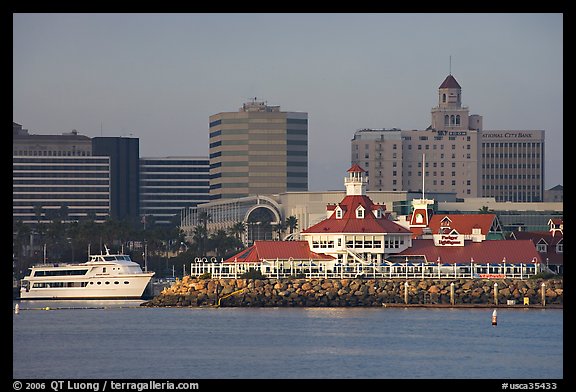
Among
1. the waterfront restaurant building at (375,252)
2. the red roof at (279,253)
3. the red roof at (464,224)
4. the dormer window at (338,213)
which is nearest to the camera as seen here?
the waterfront restaurant building at (375,252)

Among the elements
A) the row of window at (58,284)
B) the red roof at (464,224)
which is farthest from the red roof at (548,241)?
the row of window at (58,284)

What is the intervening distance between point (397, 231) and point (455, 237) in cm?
593

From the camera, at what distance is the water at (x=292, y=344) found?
8781 cm

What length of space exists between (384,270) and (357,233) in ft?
17.7

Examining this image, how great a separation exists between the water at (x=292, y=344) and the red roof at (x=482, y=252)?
15057mm

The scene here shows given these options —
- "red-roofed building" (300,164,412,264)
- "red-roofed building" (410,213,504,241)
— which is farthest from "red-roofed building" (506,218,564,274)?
"red-roofed building" (300,164,412,264)

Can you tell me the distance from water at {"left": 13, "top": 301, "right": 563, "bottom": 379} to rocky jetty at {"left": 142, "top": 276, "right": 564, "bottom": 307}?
376cm

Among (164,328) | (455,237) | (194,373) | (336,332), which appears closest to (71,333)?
(164,328)

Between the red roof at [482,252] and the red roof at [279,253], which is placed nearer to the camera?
the red roof at [482,252]

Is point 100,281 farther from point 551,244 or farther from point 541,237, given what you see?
point 551,244

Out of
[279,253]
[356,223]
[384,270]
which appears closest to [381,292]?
[384,270]

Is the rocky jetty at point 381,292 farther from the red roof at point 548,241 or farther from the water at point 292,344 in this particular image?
the red roof at point 548,241

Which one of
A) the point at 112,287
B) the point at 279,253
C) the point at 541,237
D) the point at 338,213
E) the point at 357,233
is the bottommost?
the point at 112,287

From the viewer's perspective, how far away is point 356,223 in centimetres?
15612
